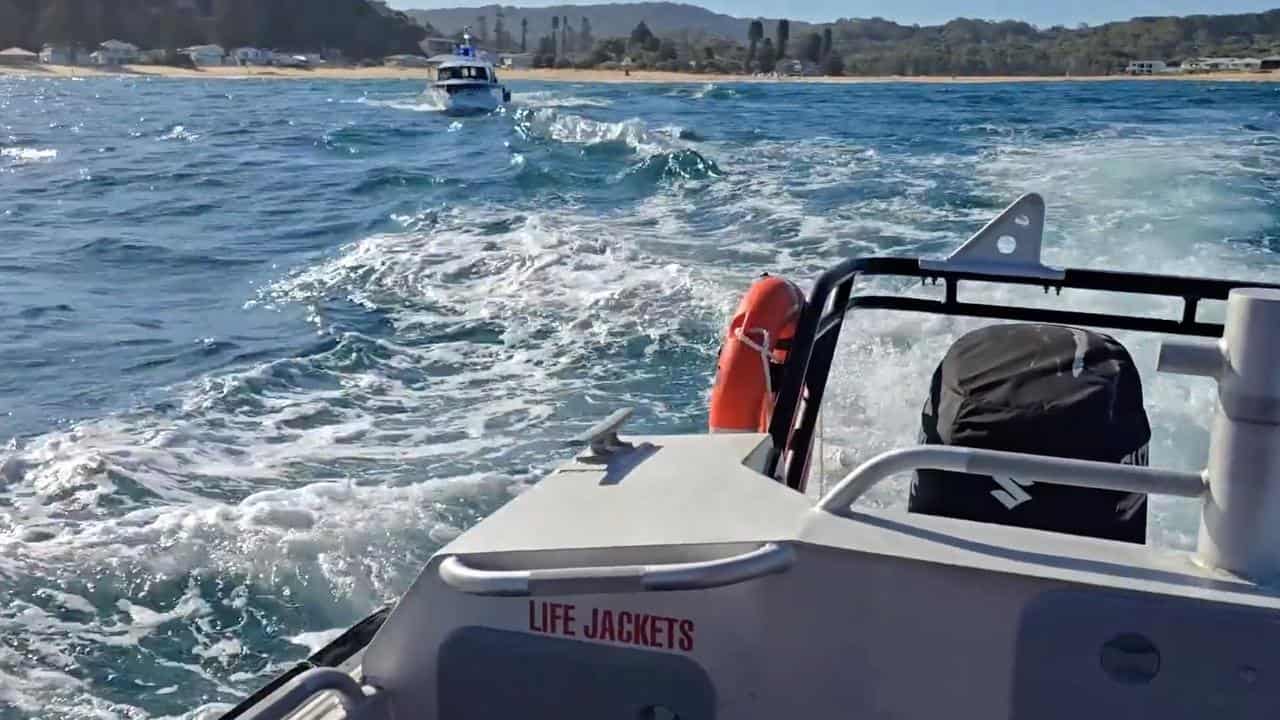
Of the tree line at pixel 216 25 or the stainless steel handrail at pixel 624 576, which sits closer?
the stainless steel handrail at pixel 624 576

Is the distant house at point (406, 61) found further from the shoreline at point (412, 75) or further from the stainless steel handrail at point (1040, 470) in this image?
the stainless steel handrail at point (1040, 470)

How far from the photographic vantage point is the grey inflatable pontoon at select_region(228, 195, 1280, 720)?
1421 millimetres

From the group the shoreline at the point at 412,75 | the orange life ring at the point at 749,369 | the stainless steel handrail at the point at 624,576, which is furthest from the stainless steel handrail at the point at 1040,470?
the shoreline at the point at 412,75

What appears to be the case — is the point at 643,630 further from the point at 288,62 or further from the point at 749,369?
the point at 288,62

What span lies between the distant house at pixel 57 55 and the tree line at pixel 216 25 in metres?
3.78

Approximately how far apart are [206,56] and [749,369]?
4894 inches

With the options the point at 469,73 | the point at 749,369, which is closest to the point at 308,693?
the point at 749,369

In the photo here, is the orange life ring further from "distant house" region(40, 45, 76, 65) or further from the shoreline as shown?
"distant house" region(40, 45, 76, 65)

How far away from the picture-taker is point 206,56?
116625mm

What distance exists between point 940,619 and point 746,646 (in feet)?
0.89

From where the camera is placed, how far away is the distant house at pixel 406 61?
406 feet

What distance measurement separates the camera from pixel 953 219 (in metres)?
11.5

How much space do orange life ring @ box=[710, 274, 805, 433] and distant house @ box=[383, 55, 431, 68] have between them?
12109 cm

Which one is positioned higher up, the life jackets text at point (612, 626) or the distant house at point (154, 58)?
the distant house at point (154, 58)
